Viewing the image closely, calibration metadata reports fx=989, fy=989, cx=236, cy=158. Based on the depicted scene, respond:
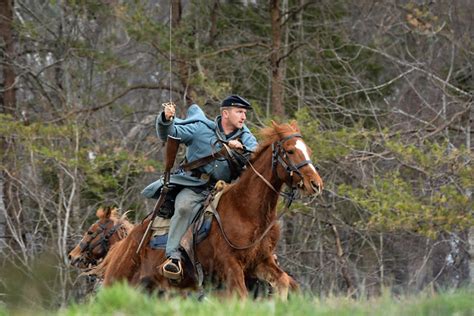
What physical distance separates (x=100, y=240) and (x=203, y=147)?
13.5ft

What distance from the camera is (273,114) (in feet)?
75.1

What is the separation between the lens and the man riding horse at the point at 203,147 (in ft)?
34.5

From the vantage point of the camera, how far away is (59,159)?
21578mm

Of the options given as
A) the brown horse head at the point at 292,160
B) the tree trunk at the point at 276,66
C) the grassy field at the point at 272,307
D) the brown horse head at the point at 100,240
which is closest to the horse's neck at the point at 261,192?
the brown horse head at the point at 292,160

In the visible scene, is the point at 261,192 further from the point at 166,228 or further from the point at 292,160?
the point at 166,228

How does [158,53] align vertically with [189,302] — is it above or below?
above

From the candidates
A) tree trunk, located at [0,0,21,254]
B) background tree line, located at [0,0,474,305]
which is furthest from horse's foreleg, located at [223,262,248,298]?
tree trunk, located at [0,0,21,254]

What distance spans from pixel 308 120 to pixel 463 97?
5.07 m

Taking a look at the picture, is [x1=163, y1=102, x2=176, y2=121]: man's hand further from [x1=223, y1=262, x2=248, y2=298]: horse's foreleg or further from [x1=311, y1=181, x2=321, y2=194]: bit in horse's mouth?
[x1=311, y1=181, x2=321, y2=194]: bit in horse's mouth

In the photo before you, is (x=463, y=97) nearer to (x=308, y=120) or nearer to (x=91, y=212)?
(x=308, y=120)

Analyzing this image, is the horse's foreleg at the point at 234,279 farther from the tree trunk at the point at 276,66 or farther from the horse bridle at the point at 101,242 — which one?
the tree trunk at the point at 276,66

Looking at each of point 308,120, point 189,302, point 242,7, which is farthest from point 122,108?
point 189,302

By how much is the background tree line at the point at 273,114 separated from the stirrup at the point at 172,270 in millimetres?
8556

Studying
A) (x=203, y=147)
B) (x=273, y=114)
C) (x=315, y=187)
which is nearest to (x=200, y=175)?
Result: (x=203, y=147)
